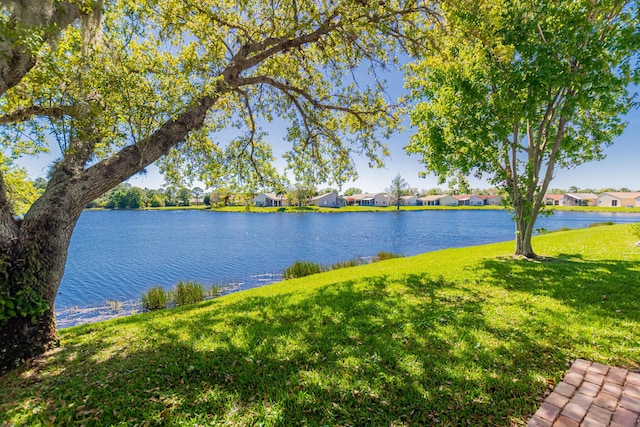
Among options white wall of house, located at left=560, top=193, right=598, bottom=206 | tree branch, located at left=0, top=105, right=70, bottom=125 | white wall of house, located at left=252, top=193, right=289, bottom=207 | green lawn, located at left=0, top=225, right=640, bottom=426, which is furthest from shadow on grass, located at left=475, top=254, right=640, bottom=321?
white wall of house, located at left=560, top=193, right=598, bottom=206

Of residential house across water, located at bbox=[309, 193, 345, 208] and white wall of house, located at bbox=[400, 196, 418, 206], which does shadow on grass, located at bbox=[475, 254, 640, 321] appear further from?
white wall of house, located at bbox=[400, 196, 418, 206]

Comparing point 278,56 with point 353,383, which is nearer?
point 353,383

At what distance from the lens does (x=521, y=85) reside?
6.89 meters

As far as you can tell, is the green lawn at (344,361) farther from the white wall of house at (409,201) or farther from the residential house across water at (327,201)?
the white wall of house at (409,201)

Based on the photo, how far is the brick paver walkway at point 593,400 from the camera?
2465 millimetres

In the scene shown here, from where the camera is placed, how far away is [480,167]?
30.6ft

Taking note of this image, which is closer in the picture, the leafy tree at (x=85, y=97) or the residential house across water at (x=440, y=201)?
the leafy tree at (x=85, y=97)

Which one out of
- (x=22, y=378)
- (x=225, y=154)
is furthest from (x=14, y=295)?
(x=225, y=154)

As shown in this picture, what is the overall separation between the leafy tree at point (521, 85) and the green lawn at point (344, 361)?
169 inches

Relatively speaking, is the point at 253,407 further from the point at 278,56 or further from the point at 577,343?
the point at 278,56

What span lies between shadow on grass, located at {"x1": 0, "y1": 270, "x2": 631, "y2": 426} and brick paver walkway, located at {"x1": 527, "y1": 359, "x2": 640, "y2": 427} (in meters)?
→ 0.14

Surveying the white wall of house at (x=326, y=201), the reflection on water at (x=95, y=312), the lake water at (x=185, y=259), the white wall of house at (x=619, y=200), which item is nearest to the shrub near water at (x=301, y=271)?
the lake water at (x=185, y=259)

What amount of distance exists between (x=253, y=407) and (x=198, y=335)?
92.1 inches

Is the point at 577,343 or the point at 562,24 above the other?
the point at 562,24
